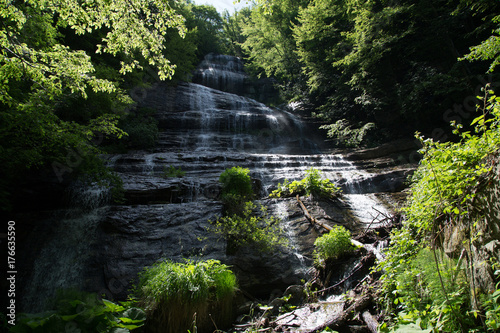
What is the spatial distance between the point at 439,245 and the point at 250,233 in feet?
11.9

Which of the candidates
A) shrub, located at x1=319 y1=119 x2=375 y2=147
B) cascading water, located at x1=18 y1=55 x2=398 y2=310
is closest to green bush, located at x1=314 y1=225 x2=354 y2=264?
cascading water, located at x1=18 y1=55 x2=398 y2=310

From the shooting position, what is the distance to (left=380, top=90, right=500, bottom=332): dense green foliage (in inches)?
66.1

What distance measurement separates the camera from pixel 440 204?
2.21 metres

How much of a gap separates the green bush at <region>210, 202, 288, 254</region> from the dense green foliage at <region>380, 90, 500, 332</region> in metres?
2.90

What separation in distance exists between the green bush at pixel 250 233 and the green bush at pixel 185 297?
5.13 feet

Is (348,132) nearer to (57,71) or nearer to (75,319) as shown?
(57,71)

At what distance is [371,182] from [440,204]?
819 centimetres

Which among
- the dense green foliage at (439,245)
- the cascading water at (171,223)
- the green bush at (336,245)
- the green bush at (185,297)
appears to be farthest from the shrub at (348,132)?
the green bush at (185,297)

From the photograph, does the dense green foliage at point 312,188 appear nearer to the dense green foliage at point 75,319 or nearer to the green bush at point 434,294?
the green bush at point 434,294

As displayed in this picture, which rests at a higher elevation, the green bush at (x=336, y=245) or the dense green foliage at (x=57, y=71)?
the dense green foliage at (x=57, y=71)

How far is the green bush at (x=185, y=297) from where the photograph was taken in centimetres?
327

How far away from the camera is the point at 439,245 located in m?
2.31

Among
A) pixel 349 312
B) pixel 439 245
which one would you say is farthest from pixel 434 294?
pixel 349 312

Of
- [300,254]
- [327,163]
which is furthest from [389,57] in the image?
[300,254]
